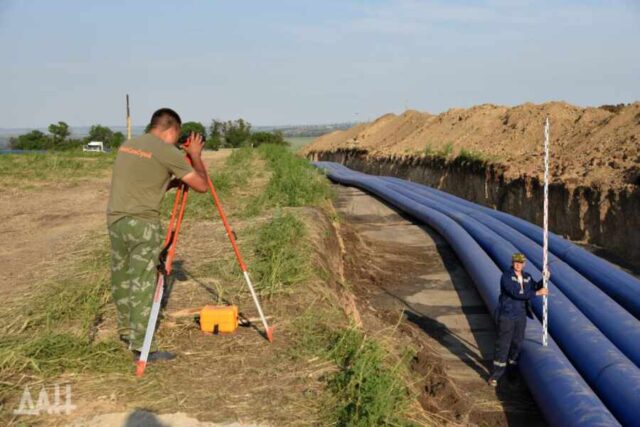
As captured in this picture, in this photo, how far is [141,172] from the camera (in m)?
4.67

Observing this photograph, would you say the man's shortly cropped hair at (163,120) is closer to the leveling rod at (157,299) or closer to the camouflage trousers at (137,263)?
the leveling rod at (157,299)

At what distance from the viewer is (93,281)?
665 cm

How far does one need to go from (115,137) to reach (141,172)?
173ft

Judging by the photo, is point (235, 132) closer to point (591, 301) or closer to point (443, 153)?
point (443, 153)

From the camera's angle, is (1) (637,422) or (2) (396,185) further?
(2) (396,185)

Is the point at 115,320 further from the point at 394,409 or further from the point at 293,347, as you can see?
the point at 394,409

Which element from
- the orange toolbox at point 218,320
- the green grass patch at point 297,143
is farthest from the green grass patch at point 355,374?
the green grass patch at point 297,143

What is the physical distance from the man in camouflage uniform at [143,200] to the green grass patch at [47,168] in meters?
14.8

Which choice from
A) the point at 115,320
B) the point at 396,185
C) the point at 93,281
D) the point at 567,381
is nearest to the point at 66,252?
the point at 93,281

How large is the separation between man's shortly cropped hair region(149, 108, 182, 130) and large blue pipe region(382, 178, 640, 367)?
445 cm

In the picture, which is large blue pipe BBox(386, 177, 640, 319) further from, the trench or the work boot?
the work boot

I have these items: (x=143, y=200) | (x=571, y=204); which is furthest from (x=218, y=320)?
(x=571, y=204)

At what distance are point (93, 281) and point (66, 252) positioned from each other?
2.34 m

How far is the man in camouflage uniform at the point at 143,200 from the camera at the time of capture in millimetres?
4664
